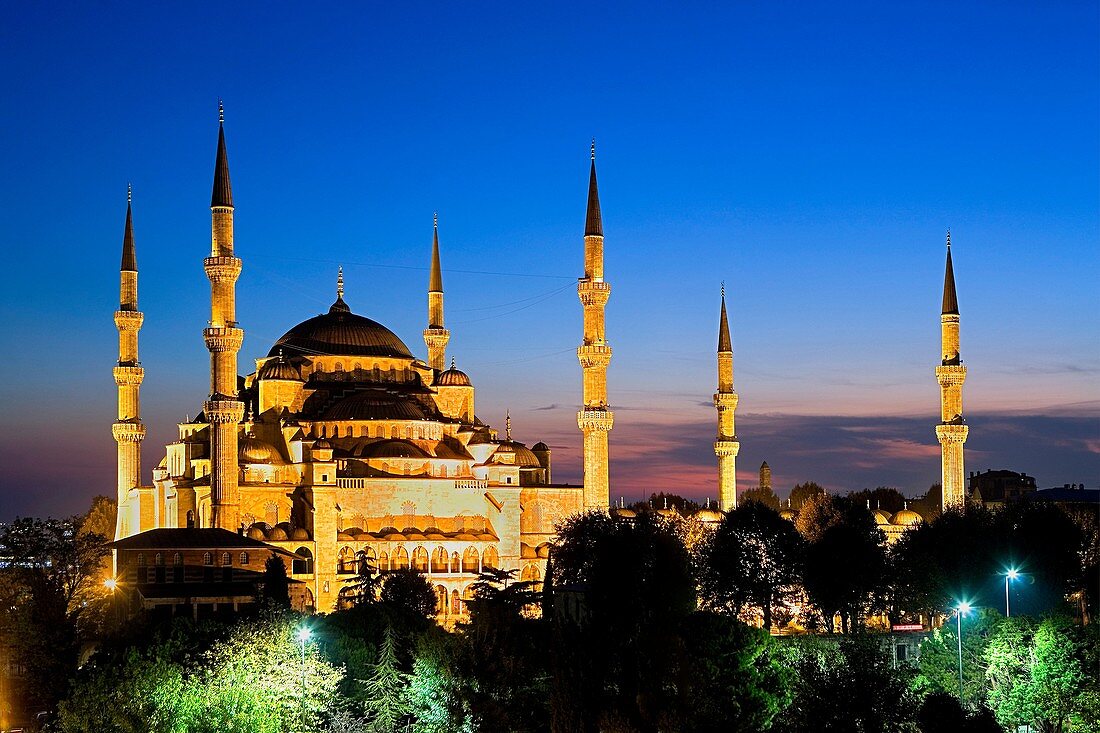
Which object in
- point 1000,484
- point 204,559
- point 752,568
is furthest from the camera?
point 1000,484

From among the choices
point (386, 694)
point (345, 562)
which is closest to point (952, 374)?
point (345, 562)

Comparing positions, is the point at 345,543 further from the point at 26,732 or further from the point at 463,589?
the point at 26,732

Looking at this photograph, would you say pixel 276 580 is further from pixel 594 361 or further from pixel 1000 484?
pixel 1000 484

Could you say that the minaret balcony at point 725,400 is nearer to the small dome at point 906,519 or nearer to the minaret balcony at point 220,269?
the small dome at point 906,519

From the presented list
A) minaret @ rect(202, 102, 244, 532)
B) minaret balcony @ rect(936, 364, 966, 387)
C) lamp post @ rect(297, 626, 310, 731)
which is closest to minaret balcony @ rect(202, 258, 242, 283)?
minaret @ rect(202, 102, 244, 532)

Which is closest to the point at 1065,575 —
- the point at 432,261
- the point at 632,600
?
the point at 632,600

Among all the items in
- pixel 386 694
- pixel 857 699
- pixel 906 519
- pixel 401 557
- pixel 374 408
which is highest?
pixel 374 408
